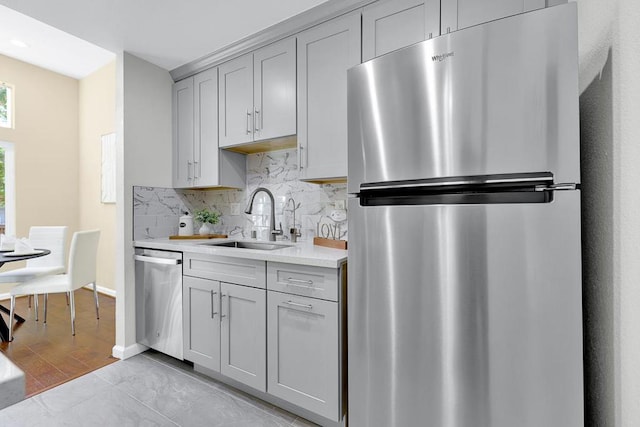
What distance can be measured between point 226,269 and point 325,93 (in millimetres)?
1296

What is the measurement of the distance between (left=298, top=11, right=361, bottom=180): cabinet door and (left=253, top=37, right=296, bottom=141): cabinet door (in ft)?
0.27

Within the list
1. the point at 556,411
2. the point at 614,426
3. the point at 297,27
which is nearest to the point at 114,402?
the point at 556,411

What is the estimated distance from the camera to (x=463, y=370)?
102 cm

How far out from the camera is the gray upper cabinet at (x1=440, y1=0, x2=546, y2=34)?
1.46 metres

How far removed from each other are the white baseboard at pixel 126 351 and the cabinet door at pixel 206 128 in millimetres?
1406

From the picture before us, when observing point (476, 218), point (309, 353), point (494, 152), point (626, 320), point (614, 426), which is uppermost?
point (494, 152)

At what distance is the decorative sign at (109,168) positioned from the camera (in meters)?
4.00

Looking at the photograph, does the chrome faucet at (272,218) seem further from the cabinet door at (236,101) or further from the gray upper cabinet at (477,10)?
the gray upper cabinet at (477,10)

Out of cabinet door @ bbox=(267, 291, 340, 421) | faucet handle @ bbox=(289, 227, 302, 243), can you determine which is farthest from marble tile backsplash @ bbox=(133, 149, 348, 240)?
cabinet door @ bbox=(267, 291, 340, 421)

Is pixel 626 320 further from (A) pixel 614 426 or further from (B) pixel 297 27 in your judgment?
(B) pixel 297 27

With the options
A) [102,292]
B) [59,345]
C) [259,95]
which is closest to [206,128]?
[259,95]

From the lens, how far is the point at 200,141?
2.68 meters

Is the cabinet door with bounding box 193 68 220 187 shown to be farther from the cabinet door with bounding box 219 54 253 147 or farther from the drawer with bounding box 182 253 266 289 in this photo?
the drawer with bounding box 182 253 266 289

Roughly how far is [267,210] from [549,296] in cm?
212
